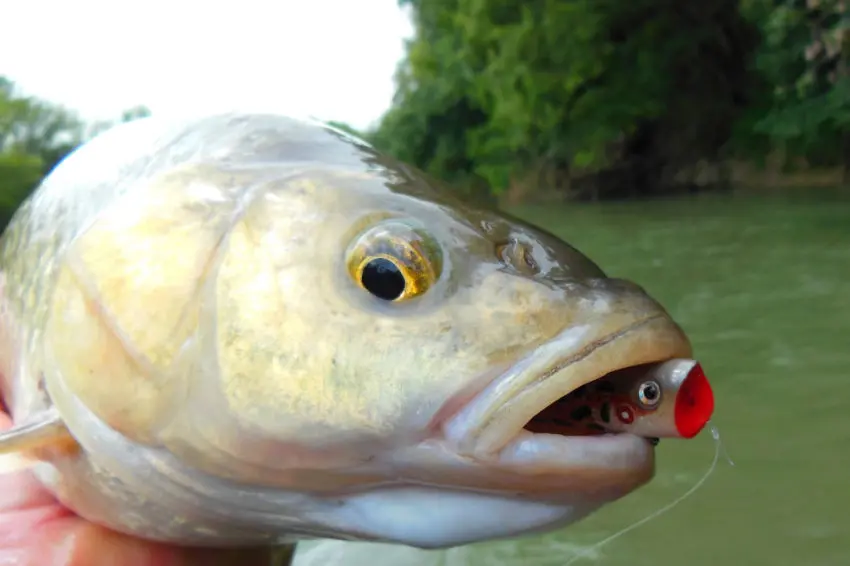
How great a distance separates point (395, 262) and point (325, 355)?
0.15 meters

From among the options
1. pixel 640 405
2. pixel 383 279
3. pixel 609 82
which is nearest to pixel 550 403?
pixel 640 405

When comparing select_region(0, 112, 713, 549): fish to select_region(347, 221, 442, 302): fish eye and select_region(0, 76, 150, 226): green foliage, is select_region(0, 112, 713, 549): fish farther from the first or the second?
select_region(0, 76, 150, 226): green foliage

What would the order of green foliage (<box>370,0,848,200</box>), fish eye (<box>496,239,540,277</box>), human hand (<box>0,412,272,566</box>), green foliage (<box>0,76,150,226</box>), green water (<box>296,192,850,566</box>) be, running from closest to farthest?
1. fish eye (<box>496,239,540,277</box>)
2. human hand (<box>0,412,272,566</box>)
3. green water (<box>296,192,850,566</box>)
4. green foliage (<box>370,0,848,200</box>)
5. green foliage (<box>0,76,150,226</box>)

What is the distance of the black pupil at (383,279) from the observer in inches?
42.4

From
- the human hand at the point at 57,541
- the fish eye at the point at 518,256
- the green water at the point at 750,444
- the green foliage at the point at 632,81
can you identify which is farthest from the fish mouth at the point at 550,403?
the green foliage at the point at 632,81

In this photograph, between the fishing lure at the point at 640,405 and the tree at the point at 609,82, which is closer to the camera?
the fishing lure at the point at 640,405

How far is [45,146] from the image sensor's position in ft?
103

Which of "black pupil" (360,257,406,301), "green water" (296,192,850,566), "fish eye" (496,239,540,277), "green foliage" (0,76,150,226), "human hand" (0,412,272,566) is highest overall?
"fish eye" (496,239,540,277)

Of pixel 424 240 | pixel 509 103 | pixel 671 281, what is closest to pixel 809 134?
pixel 509 103

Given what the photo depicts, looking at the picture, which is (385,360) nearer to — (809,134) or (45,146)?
(809,134)

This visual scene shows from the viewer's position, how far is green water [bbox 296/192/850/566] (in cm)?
286

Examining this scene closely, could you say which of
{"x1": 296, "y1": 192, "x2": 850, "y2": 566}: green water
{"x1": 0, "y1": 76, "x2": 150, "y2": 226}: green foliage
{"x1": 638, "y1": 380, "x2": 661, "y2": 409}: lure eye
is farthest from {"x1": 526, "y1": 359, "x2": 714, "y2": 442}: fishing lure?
{"x1": 0, "y1": 76, "x2": 150, "y2": 226}: green foliage

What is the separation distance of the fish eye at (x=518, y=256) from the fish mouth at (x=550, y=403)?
12 centimetres

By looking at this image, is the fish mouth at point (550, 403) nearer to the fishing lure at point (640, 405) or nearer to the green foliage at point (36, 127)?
the fishing lure at point (640, 405)
